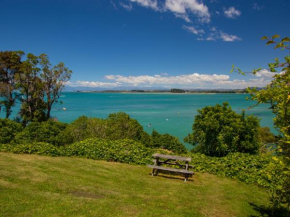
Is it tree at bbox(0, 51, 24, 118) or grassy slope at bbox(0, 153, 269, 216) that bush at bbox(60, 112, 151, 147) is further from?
tree at bbox(0, 51, 24, 118)

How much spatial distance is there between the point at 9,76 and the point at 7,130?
45.0 feet

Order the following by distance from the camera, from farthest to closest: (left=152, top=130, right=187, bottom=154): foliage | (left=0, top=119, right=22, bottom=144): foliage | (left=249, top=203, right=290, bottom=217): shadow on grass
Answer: (left=152, top=130, right=187, bottom=154): foliage → (left=0, top=119, right=22, bottom=144): foliage → (left=249, top=203, right=290, bottom=217): shadow on grass

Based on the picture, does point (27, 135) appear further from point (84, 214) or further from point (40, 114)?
point (84, 214)

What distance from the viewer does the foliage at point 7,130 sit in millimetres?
15337

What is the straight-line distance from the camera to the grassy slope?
616 centimetres

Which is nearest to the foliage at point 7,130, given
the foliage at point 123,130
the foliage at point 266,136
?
the foliage at point 123,130

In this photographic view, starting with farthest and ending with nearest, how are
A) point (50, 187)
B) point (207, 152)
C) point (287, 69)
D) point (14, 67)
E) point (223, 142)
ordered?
1. point (14, 67)
2. point (207, 152)
3. point (223, 142)
4. point (50, 187)
5. point (287, 69)

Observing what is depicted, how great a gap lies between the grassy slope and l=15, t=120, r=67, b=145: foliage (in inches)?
208

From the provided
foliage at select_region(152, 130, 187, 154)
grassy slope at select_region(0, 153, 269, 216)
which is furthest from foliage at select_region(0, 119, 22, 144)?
foliage at select_region(152, 130, 187, 154)

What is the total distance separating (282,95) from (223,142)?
11.8 metres

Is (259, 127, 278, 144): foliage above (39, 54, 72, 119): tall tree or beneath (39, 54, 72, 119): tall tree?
beneath

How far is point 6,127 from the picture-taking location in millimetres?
15914

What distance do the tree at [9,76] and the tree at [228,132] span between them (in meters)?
23.1

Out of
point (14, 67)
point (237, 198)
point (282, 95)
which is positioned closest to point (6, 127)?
point (14, 67)
